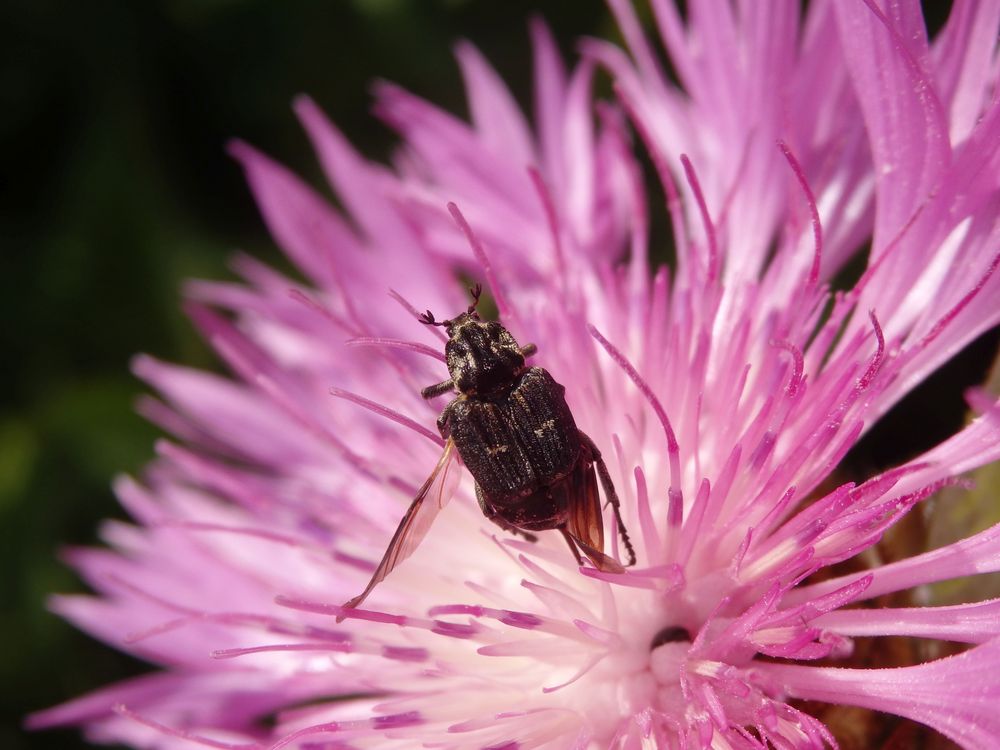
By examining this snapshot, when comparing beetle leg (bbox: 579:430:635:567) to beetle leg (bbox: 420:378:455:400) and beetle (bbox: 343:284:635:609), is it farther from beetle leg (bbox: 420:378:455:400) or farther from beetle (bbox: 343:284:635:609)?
beetle leg (bbox: 420:378:455:400)

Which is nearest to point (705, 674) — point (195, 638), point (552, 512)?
point (552, 512)

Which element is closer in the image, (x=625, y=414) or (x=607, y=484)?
(x=607, y=484)

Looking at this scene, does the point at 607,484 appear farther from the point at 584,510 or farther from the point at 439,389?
the point at 439,389

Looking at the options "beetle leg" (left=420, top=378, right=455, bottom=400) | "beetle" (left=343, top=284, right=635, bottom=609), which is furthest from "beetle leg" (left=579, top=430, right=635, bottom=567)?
"beetle leg" (left=420, top=378, right=455, bottom=400)

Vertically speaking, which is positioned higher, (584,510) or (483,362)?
(483,362)

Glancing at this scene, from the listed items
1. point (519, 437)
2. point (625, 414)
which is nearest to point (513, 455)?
point (519, 437)

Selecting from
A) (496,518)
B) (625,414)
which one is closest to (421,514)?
(496,518)

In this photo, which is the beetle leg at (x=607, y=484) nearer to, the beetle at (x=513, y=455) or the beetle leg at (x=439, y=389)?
the beetle at (x=513, y=455)
